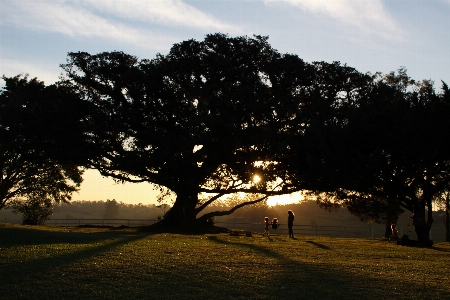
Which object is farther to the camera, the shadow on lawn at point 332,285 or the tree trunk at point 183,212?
the tree trunk at point 183,212

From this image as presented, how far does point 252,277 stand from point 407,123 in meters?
18.5

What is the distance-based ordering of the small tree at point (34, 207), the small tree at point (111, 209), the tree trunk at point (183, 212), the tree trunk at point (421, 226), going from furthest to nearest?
1. the small tree at point (111, 209)
2. the small tree at point (34, 207)
3. the tree trunk at point (183, 212)
4. the tree trunk at point (421, 226)

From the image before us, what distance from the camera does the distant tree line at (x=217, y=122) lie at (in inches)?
1246

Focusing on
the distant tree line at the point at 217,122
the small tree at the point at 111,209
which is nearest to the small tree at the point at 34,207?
the distant tree line at the point at 217,122

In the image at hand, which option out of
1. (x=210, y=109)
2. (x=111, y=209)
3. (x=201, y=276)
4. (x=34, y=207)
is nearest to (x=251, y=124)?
(x=210, y=109)

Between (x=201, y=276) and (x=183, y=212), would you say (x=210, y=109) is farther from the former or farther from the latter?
(x=201, y=276)

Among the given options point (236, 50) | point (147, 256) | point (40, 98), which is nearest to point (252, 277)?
point (147, 256)

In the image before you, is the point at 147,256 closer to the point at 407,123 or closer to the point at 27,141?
the point at 407,123

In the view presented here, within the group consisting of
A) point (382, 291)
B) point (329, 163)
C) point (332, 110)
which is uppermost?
point (332, 110)

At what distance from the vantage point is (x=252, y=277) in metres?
12.2

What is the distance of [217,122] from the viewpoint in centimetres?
3325

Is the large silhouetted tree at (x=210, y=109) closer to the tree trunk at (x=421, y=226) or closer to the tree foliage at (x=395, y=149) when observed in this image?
the tree foliage at (x=395, y=149)

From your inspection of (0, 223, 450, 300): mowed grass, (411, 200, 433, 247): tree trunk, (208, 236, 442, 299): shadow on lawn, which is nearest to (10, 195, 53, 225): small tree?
(411, 200, 433, 247): tree trunk

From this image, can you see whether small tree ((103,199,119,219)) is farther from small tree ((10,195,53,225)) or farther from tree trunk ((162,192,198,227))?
tree trunk ((162,192,198,227))
